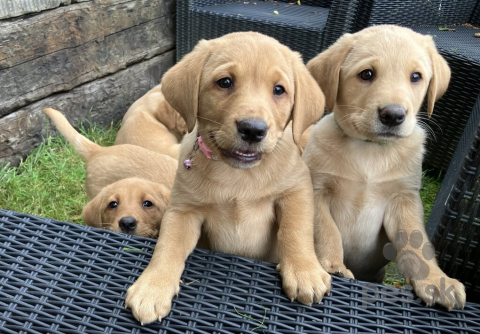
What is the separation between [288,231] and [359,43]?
108 cm

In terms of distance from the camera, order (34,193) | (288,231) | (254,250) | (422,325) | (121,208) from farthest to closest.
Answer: (34,193) < (121,208) < (254,250) < (288,231) < (422,325)

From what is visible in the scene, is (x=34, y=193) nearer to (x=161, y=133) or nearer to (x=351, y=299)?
(x=161, y=133)

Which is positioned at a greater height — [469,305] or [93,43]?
[469,305]

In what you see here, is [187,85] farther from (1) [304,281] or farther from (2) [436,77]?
(2) [436,77]

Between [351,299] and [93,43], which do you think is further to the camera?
[93,43]

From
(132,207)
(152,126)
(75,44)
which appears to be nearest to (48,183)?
(152,126)

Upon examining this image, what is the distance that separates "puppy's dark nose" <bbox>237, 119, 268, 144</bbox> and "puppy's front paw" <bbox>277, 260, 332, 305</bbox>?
0.55m

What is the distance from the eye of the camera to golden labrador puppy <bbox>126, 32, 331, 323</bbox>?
220 cm

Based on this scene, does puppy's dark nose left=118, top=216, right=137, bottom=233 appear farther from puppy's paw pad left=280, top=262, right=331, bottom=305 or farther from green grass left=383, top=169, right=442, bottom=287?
green grass left=383, top=169, right=442, bottom=287

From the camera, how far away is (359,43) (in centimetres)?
267

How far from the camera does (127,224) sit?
10.5 ft

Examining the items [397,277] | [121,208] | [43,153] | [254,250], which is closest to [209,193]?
[254,250]

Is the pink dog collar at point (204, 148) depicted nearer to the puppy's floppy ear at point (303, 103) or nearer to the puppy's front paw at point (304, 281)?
the puppy's floppy ear at point (303, 103)

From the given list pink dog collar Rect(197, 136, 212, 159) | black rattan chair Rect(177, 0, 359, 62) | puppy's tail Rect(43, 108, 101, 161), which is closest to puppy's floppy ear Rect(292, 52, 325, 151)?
pink dog collar Rect(197, 136, 212, 159)
